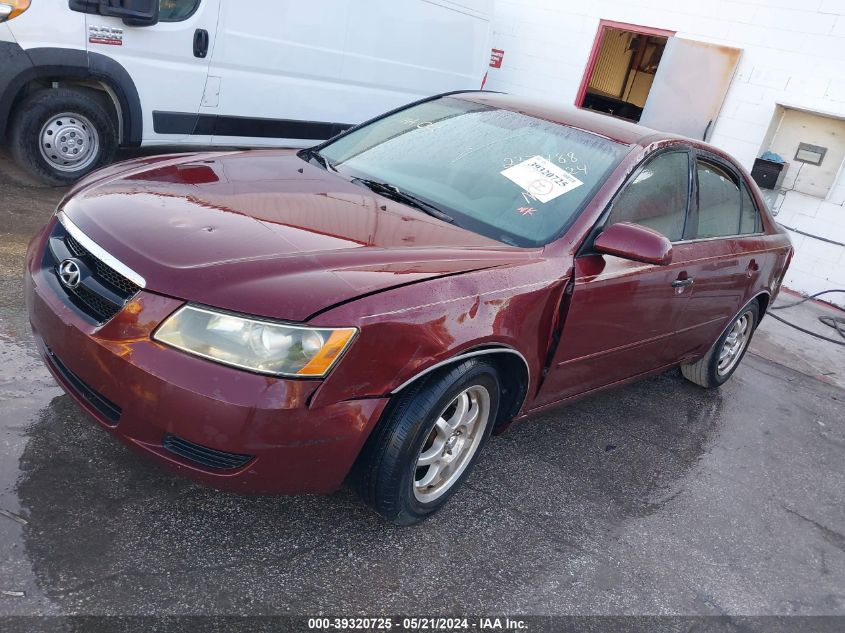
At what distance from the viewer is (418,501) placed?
2.81m

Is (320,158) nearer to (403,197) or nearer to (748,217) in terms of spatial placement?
(403,197)

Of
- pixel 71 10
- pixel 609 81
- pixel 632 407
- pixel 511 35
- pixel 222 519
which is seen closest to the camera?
pixel 222 519

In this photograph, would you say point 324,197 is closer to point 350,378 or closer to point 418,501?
point 350,378

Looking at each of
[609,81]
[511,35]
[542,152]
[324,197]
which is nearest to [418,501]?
[324,197]

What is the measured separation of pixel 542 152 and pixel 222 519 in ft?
7.06

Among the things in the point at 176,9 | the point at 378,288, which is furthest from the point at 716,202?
the point at 176,9

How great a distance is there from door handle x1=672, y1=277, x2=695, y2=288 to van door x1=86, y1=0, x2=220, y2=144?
4400mm

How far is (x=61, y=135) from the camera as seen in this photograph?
5.70m

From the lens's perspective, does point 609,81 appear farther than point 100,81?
Yes

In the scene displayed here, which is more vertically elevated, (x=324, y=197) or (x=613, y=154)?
(x=613, y=154)

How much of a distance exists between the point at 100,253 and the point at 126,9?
399 centimetres

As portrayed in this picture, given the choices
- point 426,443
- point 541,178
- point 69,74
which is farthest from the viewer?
point 69,74

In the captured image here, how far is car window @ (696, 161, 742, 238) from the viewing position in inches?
157

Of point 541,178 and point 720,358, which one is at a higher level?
point 541,178
